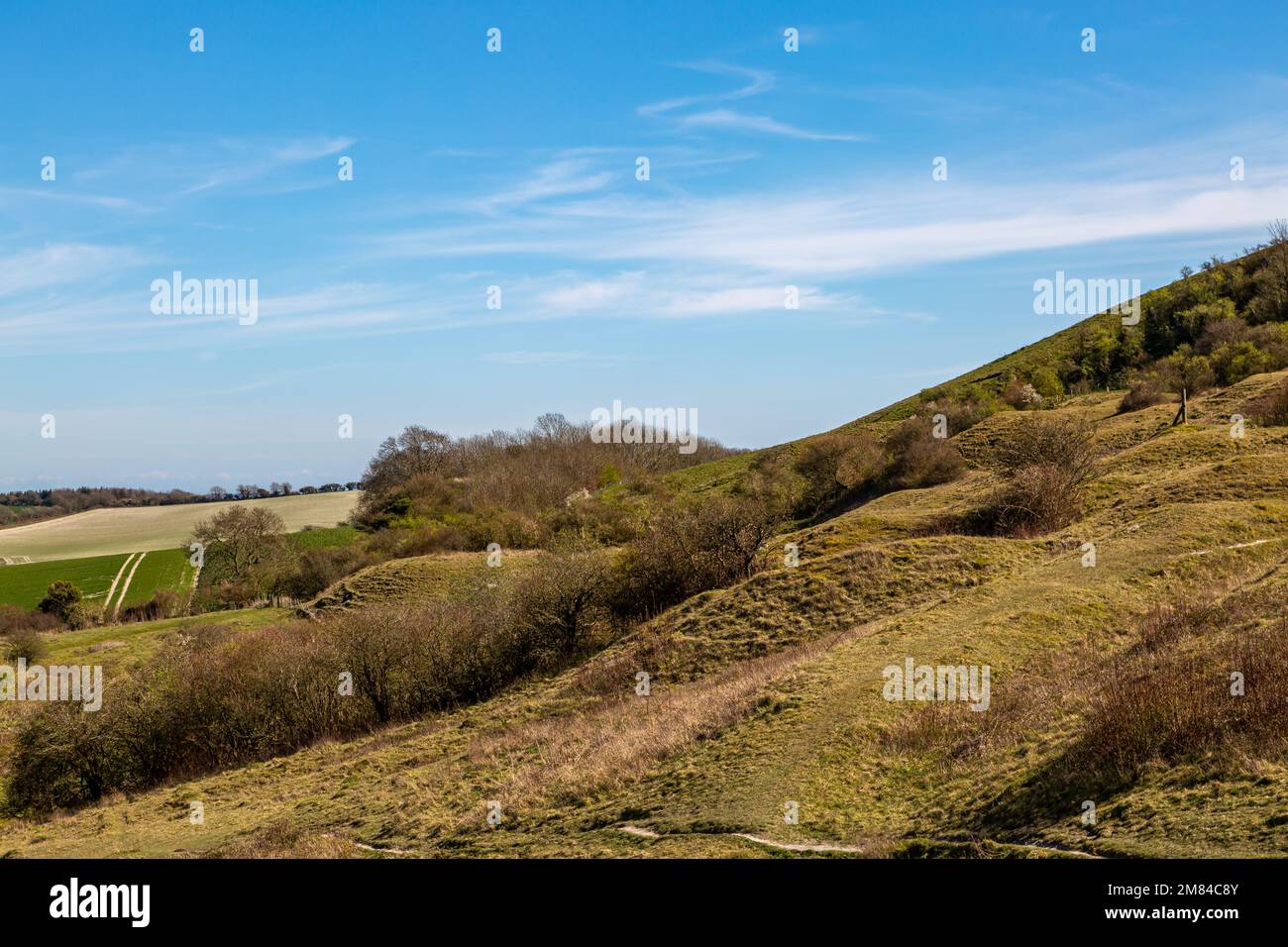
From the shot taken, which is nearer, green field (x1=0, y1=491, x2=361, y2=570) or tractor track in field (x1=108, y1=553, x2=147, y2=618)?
tractor track in field (x1=108, y1=553, x2=147, y2=618)

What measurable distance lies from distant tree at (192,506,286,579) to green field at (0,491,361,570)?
59.8ft

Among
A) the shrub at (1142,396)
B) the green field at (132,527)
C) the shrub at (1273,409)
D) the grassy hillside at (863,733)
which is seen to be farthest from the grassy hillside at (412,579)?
the green field at (132,527)

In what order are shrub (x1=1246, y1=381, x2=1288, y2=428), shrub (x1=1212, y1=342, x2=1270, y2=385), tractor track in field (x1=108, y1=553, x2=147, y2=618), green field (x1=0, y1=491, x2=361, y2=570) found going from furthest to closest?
green field (x1=0, y1=491, x2=361, y2=570)
tractor track in field (x1=108, y1=553, x2=147, y2=618)
shrub (x1=1212, y1=342, x2=1270, y2=385)
shrub (x1=1246, y1=381, x2=1288, y2=428)

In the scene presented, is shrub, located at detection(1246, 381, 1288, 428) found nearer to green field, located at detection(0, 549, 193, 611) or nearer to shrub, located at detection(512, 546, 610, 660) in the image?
shrub, located at detection(512, 546, 610, 660)

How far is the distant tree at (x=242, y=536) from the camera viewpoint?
93.7 metres

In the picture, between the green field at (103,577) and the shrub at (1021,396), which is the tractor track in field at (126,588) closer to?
the green field at (103,577)

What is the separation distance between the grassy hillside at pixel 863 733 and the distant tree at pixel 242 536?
61.8 m

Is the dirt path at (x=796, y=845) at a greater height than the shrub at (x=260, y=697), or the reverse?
the dirt path at (x=796, y=845)

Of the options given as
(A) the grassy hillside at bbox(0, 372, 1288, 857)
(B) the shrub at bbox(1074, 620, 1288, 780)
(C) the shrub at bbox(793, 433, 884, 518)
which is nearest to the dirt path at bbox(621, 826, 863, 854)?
(A) the grassy hillside at bbox(0, 372, 1288, 857)

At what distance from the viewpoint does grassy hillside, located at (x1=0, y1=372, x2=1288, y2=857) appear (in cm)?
1241
